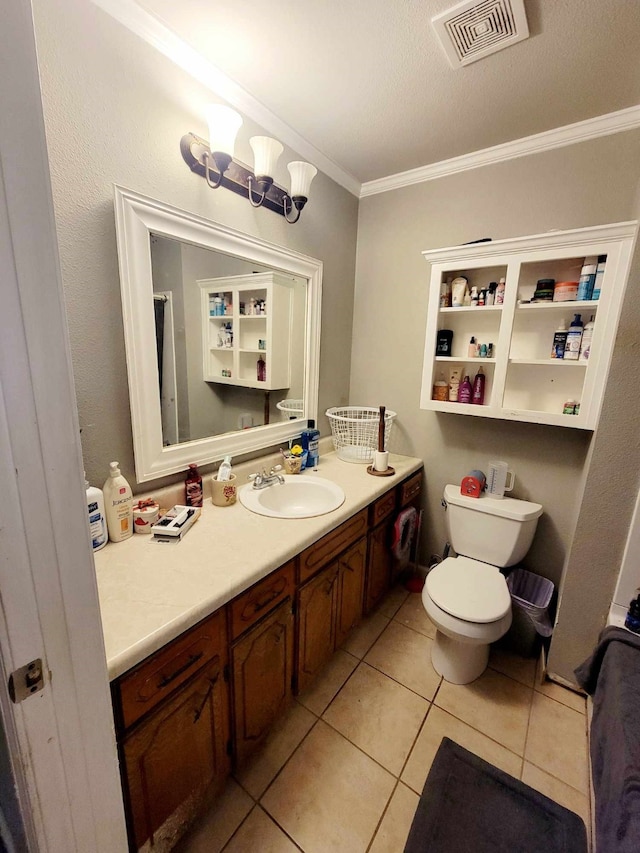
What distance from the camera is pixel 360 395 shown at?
87.7 inches

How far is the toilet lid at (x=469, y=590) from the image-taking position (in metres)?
1.37

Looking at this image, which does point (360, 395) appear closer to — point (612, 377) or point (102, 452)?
point (612, 377)

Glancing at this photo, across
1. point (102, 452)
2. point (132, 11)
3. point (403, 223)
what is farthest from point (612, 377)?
point (132, 11)

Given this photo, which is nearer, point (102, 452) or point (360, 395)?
point (102, 452)

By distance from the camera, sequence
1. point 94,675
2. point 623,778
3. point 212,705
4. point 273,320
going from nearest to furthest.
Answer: point 94,675
point 623,778
point 212,705
point 273,320

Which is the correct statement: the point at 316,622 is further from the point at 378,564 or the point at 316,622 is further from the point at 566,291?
the point at 566,291

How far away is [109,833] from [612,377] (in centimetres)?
182

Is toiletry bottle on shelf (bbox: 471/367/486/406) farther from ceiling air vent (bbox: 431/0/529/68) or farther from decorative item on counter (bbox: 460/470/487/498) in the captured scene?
ceiling air vent (bbox: 431/0/529/68)

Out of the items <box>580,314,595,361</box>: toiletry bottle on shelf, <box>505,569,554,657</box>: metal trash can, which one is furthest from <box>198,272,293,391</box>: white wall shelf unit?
<box>505,569,554,657</box>: metal trash can

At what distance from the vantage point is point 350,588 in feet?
5.03

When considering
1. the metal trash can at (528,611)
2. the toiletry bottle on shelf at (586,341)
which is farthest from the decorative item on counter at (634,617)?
the toiletry bottle on shelf at (586,341)

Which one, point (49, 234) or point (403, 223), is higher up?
point (403, 223)

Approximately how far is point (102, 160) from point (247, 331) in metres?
0.73

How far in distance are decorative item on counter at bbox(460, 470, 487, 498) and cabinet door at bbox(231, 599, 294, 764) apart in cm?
109
